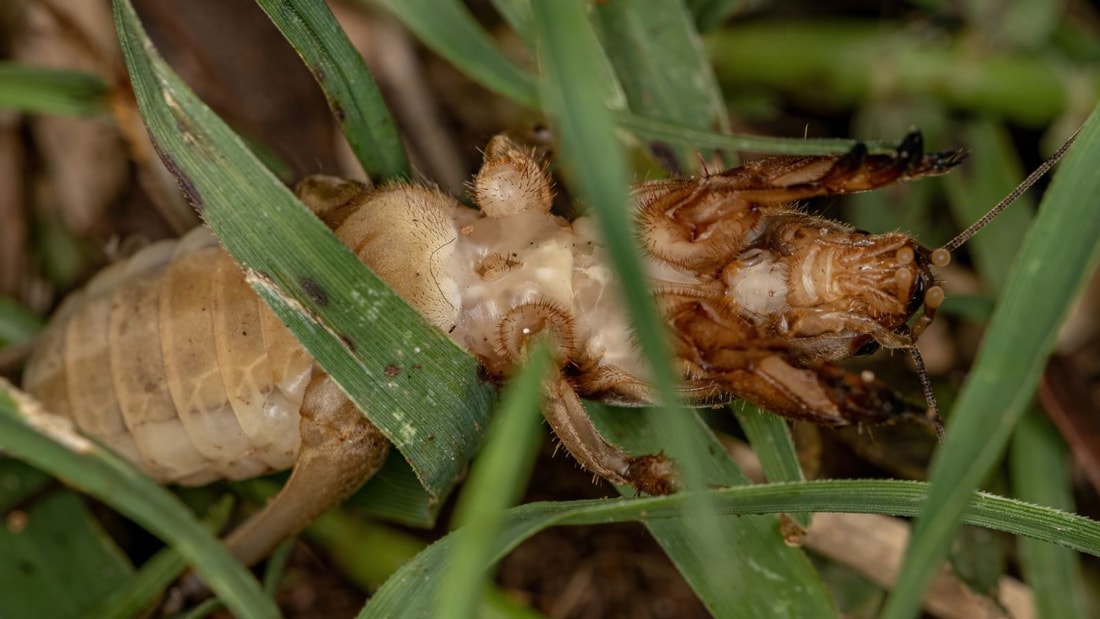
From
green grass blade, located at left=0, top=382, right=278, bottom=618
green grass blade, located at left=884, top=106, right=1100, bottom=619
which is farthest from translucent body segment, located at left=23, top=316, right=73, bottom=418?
green grass blade, located at left=884, top=106, right=1100, bottom=619

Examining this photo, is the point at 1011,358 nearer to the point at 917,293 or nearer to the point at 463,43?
the point at 917,293

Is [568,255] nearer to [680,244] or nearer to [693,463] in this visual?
[680,244]

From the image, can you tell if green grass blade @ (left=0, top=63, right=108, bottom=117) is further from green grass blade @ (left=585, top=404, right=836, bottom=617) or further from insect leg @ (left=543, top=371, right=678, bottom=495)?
green grass blade @ (left=585, top=404, right=836, bottom=617)

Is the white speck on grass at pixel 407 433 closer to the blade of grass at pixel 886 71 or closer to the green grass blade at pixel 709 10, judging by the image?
the green grass blade at pixel 709 10

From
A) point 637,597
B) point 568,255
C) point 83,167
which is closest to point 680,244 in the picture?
point 568,255

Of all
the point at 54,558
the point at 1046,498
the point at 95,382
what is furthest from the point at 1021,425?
the point at 54,558

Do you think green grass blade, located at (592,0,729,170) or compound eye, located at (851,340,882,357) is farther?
green grass blade, located at (592,0,729,170)

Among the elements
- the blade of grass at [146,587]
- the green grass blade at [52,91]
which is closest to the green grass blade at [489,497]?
the blade of grass at [146,587]

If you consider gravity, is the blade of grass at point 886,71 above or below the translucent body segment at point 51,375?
below
